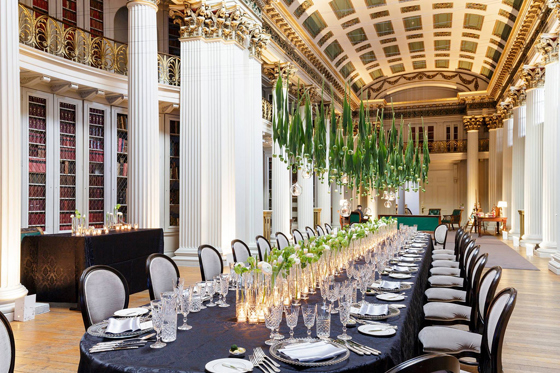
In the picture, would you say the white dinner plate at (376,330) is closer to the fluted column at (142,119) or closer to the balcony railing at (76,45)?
the fluted column at (142,119)

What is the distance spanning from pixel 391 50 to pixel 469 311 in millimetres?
Result: 15872

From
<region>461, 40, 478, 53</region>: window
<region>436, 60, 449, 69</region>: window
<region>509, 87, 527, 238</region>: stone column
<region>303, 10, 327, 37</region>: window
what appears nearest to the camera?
<region>303, 10, 327, 37</region>: window

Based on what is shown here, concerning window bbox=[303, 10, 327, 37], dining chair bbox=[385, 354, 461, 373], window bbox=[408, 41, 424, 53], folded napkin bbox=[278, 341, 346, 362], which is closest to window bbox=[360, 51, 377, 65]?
window bbox=[408, 41, 424, 53]

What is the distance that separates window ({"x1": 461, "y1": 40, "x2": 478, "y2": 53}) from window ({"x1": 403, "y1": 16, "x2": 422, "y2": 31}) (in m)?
2.51

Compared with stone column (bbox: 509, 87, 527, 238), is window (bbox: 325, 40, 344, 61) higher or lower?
higher

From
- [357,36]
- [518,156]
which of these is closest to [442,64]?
[357,36]

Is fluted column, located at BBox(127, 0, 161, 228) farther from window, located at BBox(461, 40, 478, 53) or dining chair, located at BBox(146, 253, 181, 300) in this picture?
window, located at BBox(461, 40, 478, 53)

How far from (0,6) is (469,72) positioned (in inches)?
791

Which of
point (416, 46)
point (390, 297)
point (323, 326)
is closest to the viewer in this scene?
point (323, 326)

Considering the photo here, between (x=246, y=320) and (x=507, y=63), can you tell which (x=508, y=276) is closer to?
(x=246, y=320)

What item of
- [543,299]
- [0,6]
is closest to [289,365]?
[0,6]

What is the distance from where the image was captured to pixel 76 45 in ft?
25.8

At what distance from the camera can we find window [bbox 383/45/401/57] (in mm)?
17719

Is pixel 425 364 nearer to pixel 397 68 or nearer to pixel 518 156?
pixel 518 156
